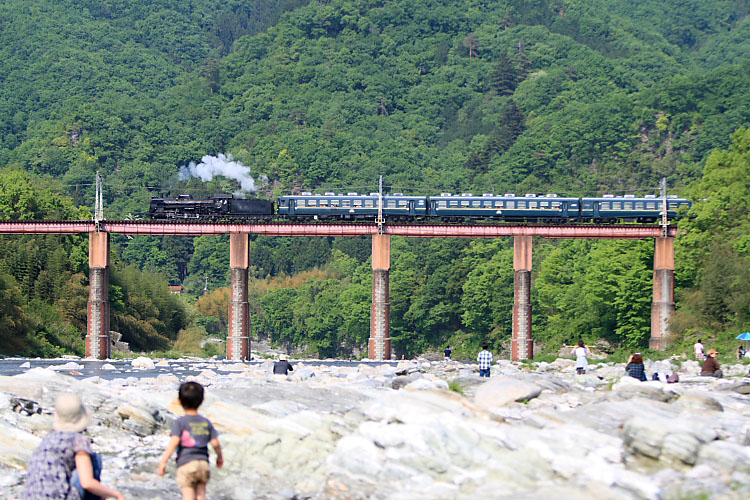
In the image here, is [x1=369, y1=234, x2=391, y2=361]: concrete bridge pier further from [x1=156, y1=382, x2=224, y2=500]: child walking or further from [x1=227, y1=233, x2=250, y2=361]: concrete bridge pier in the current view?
[x1=156, y1=382, x2=224, y2=500]: child walking

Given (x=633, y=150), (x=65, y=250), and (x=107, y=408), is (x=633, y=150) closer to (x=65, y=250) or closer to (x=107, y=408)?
(x=65, y=250)

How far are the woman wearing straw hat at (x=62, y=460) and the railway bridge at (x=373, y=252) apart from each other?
250ft

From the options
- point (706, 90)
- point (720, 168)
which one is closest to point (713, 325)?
point (720, 168)

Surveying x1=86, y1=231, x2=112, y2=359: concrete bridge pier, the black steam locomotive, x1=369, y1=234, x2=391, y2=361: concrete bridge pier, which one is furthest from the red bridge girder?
the black steam locomotive

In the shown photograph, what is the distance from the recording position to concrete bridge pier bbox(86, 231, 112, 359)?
93812 millimetres

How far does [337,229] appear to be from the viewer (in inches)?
3831

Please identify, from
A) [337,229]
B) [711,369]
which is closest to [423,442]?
[711,369]

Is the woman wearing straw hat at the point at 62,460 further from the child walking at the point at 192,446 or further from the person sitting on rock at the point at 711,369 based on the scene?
the person sitting on rock at the point at 711,369

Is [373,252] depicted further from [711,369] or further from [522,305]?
[711,369]

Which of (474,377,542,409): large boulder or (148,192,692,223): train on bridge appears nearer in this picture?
(474,377,542,409): large boulder

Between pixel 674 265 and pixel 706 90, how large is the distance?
11083cm

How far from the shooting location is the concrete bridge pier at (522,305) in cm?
9431

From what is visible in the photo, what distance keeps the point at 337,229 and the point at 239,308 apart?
→ 31.7 feet

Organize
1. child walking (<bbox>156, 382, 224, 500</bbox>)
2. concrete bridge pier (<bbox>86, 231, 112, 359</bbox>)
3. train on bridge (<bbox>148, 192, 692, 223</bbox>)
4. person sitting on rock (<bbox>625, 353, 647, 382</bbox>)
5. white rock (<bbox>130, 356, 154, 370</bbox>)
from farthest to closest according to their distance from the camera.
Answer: train on bridge (<bbox>148, 192, 692, 223</bbox>), concrete bridge pier (<bbox>86, 231, 112, 359</bbox>), white rock (<bbox>130, 356, 154, 370</bbox>), person sitting on rock (<bbox>625, 353, 647, 382</bbox>), child walking (<bbox>156, 382, 224, 500</bbox>)
